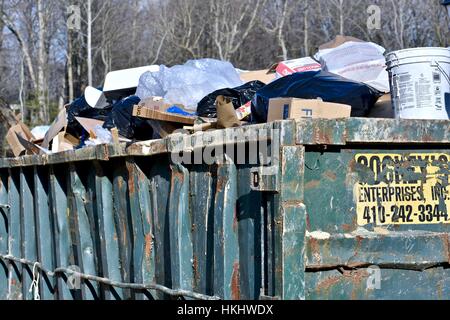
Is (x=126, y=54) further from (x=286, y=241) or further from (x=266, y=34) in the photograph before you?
(x=286, y=241)

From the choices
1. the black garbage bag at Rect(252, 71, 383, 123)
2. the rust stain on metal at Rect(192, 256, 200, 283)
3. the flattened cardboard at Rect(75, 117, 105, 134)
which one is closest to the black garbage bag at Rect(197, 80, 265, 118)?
the black garbage bag at Rect(252, 71, 383, 123)

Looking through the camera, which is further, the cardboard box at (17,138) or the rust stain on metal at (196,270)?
the cardboard box at (17,138)

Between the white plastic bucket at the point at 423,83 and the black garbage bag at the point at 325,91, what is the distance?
0.31 meters

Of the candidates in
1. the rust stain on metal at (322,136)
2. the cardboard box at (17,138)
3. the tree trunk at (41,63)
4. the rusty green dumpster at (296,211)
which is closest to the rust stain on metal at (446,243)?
the rusty green dumpster at (296,211)

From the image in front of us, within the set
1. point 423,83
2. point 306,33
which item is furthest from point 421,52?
point 306,33

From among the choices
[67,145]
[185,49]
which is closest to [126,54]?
[185,49]

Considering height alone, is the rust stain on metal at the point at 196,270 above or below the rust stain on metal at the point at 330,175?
below

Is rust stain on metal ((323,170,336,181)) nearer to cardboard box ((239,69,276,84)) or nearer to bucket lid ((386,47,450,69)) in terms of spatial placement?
bucket lid ((386,47,450,69))

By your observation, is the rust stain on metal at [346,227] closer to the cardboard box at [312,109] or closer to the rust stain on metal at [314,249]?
the rust stain on metal at [314,249]

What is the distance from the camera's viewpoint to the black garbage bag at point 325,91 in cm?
305

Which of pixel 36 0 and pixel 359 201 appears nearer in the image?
pixel 359 201

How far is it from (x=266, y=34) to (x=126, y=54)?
5.42 m

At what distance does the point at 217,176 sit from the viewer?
2.79 m

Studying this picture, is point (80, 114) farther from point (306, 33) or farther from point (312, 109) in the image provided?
point (306, 33)
